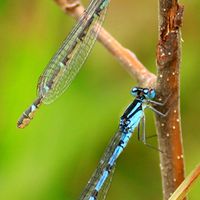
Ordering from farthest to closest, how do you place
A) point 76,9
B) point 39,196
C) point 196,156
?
point 196,156
point 39,196
point 76,9

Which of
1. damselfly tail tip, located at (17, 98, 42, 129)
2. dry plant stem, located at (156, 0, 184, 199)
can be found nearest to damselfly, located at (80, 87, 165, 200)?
damselfly tail tip, located at (17, 98, 42, 129)

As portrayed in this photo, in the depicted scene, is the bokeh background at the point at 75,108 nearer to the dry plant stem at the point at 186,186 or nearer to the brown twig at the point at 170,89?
the brown twig at the point at 170,89

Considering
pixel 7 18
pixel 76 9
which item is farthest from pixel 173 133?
pixel 7 18

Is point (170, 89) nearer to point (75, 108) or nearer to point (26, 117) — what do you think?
point (26, 117)

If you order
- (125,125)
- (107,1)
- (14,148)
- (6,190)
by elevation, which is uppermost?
(107,1)

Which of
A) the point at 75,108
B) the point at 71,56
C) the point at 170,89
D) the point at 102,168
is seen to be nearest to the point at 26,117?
the point at 71,56

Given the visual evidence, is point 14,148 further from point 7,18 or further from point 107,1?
point 107,1

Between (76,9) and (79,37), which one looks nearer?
(76,9)
